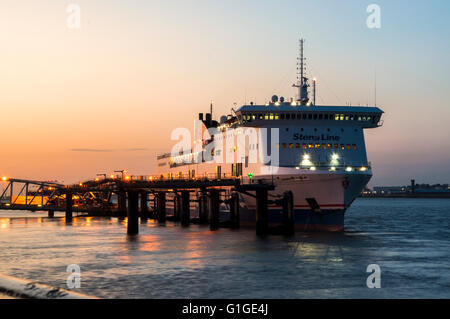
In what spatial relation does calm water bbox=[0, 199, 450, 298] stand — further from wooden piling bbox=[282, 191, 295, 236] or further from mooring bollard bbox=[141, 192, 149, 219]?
mooring bollard bbox=[141, 192, 149, 219]

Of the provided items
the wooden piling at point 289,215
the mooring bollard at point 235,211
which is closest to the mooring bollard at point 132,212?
the mooring bollard at point 235,211

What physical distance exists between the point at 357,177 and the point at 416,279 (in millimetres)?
20905

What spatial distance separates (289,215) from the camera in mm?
48094

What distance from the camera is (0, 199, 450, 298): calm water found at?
2517 cm

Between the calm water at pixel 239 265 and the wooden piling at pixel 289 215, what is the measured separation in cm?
82

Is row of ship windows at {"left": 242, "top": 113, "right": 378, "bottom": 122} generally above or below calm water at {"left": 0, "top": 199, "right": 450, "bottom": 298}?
above

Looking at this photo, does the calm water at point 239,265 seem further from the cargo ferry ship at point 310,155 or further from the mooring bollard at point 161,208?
the mooring bollard at point 161,208

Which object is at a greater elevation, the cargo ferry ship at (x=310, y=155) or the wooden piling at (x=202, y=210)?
the cargo ferry ship at (x=310, y=155)

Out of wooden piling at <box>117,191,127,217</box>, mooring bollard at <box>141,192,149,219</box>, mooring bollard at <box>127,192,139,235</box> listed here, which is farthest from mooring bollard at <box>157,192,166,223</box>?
mooring bollard at <box>127,192,139,235</box>

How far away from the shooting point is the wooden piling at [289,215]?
4800cm

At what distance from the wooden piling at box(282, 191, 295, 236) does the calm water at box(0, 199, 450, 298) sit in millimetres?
824

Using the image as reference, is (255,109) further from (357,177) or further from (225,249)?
(225,249)
